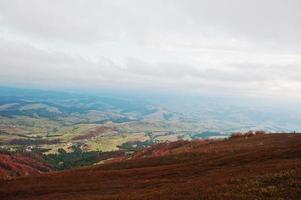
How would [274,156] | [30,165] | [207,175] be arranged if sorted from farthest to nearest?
[30,165]
[274,156]
[207,175]

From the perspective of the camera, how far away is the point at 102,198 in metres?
40.4

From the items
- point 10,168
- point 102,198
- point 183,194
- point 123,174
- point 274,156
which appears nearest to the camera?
point 183,194

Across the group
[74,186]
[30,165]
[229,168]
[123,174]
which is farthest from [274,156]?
[30,165]

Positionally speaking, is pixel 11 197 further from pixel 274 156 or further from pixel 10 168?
pixel 10 168

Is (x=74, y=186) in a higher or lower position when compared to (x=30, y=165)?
higher

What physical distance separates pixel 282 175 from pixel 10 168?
14569cm

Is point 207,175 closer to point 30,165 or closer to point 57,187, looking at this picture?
point 57,187

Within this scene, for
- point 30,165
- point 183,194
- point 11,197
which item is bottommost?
point 30,165

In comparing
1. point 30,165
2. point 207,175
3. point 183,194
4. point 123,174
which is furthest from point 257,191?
point 30,165

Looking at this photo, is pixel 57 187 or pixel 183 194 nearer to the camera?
pixel 183 194

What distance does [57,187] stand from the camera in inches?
2012

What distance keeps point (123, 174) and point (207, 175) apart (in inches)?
577

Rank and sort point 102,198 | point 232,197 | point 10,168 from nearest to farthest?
point 232,197
point 102,198
point 10,168

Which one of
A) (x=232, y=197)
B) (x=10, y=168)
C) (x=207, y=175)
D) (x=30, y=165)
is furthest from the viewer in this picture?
(x=30, y=165)
